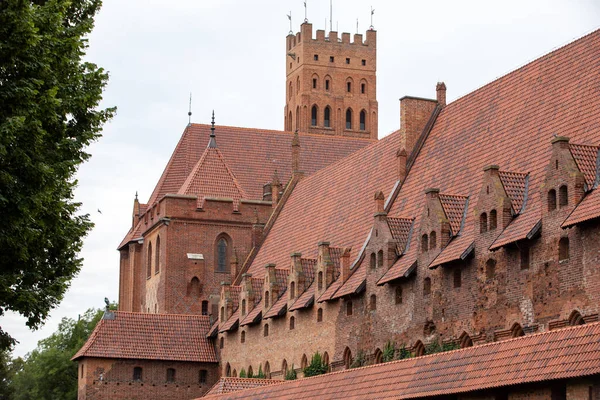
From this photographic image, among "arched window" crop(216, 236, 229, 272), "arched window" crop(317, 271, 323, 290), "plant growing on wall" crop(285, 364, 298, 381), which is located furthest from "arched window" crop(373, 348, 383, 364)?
"arched window" crop(216, 236, 229, 272)

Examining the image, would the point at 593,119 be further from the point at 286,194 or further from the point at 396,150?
the point at 286,194

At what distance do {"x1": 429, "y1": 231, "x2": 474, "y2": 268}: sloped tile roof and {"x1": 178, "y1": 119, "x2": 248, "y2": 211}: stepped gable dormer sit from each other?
30.0 meters

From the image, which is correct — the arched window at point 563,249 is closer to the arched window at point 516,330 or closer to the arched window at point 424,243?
the arched window at point 516,330

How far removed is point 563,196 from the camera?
137 feet

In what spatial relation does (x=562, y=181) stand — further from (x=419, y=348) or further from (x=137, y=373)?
(x=137, y=373)

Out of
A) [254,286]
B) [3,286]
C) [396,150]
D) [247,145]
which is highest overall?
[247,145]

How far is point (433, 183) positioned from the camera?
54094 mm

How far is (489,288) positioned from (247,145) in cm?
3892

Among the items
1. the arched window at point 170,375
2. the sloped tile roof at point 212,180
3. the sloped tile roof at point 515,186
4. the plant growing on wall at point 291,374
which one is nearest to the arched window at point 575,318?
the sloped tile roof at point 515,186

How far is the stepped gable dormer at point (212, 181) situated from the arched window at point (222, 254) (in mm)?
1927

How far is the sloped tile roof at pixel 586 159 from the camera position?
41.4 m

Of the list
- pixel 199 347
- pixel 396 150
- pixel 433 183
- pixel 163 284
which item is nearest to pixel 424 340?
pixel 433 183

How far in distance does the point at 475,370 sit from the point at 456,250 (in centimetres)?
1309

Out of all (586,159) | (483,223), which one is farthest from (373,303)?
(586,159)
